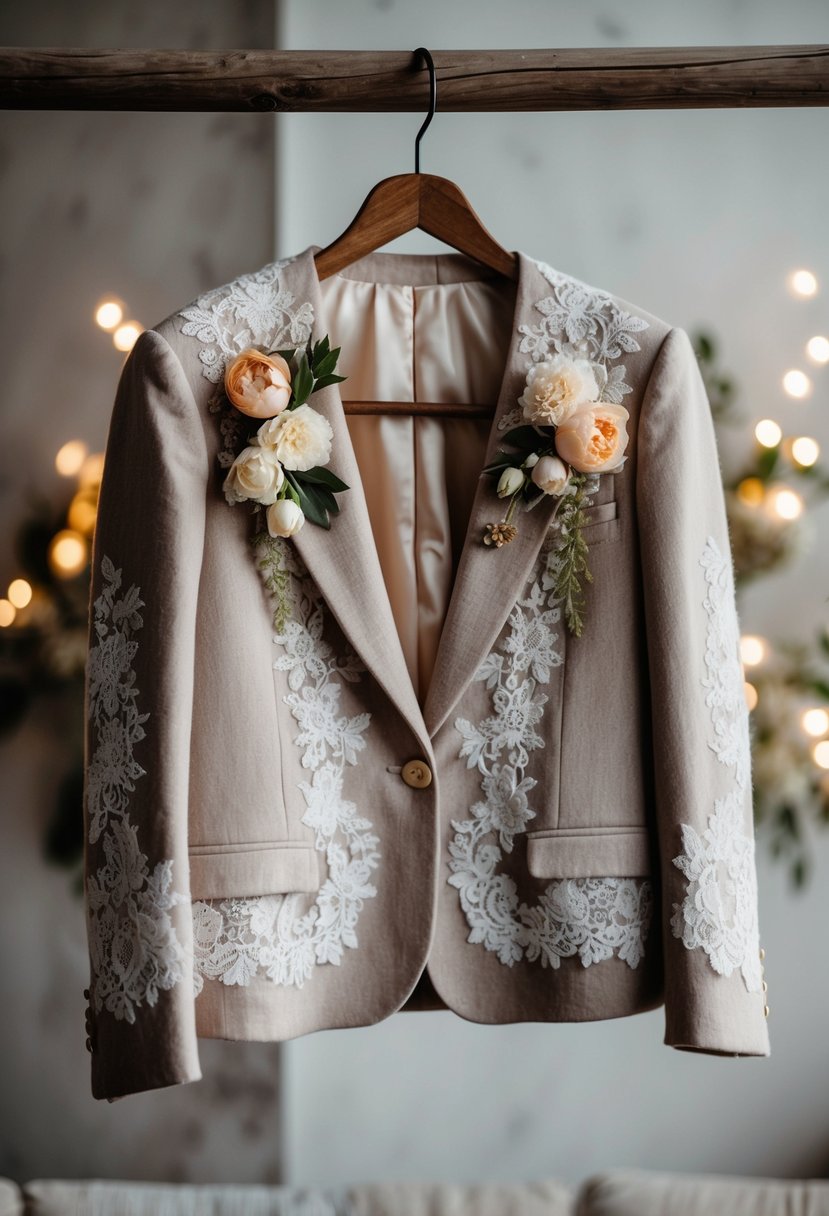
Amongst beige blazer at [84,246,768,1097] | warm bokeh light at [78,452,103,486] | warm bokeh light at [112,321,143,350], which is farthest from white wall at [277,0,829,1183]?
beige blazer at [84,246,768,1097]

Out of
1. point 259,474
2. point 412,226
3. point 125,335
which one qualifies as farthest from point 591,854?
point 125,335

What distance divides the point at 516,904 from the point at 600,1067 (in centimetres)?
110

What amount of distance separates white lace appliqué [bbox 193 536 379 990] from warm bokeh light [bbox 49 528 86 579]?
981mm

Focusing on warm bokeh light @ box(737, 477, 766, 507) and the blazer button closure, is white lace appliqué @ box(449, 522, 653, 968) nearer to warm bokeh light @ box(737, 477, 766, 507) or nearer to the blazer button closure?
the blazer button closure

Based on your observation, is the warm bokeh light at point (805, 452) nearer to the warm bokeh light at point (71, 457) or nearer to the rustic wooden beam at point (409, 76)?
the rustic wooden beam at point (409, 76)

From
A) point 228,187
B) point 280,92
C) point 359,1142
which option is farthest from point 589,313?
point 359,1142

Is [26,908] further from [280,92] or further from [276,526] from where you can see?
[280,92]

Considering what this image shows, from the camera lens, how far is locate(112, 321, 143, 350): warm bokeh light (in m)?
2.06

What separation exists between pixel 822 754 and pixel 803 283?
957mm

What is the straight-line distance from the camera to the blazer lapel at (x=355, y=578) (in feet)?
3.77

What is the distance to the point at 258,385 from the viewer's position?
1.14 metres

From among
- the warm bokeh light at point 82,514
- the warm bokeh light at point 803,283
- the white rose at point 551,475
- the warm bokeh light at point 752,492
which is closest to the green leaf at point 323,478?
the white rose at point 551,475

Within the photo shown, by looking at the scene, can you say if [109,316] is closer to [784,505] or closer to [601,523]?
[601,523]

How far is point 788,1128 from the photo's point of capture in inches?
82.5
